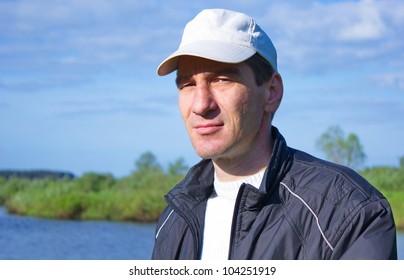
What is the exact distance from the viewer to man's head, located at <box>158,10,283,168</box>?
2.11 meters

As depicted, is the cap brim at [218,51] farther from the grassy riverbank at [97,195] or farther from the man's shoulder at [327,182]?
the grassy riverbank at [97,195]

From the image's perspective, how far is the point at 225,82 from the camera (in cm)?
211

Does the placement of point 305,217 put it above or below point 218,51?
below

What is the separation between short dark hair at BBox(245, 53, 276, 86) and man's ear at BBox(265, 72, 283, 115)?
33 millimetres

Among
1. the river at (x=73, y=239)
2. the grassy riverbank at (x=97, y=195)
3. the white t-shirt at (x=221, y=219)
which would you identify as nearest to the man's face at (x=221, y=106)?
the white t-shirt at (x=221, y=219)

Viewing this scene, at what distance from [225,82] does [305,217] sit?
20.0 inches

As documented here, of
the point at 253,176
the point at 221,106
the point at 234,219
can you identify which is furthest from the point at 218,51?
the point at 234,219

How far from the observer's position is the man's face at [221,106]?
83.4 inches

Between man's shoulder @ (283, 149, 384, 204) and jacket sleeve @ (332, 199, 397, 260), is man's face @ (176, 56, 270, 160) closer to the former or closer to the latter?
man's shoulder @ (283, 149, 384, 204)

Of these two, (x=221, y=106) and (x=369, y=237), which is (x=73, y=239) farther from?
(x=369, y=237)

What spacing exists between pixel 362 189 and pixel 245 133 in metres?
0.42

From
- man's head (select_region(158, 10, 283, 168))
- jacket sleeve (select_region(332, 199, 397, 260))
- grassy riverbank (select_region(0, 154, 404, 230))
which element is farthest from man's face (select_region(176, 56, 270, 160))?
grassy riverbank (select_region(0, 154, 404, 230))
